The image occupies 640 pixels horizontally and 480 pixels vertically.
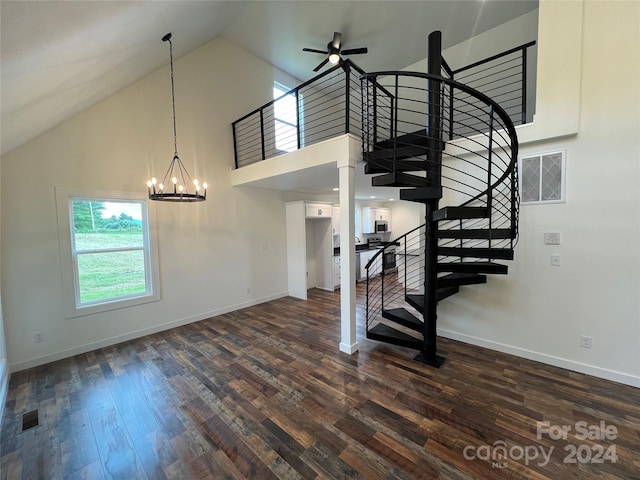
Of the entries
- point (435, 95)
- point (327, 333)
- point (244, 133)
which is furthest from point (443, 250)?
point (244, 133)

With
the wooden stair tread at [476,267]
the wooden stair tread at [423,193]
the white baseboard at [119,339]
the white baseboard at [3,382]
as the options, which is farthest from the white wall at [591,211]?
the white baseboard at [3,382]

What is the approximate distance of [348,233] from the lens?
3.12 metres

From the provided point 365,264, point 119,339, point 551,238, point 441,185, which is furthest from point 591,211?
point 119,339

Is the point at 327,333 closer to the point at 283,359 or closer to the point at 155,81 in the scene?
the point at 283,359

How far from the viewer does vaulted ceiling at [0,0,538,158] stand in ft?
4.74

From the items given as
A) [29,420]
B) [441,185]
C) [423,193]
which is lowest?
[29,420]

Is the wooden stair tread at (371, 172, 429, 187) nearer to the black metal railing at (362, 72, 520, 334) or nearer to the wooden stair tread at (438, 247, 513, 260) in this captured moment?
the black metal railing at (362, 72, 520, 334)

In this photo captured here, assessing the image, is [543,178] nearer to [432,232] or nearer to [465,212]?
[465,212]

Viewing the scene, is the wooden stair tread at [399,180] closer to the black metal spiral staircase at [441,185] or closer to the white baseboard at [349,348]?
the black metal spiral staircase at [441,185]

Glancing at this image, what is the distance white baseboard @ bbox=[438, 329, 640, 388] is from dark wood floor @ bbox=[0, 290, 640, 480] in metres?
0.11

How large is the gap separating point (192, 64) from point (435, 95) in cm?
403

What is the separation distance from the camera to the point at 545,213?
2877 millimetres

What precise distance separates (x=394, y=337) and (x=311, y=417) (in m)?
1.48

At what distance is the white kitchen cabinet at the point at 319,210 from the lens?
5.69 metres
